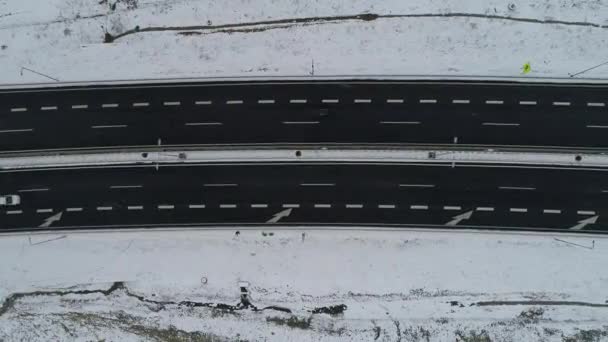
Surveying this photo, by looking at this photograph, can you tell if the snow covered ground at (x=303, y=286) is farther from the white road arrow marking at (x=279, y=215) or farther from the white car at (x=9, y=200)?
the white car at (x=9, y=200)

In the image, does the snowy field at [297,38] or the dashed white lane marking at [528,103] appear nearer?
the dashed white lane marking at [528,103]

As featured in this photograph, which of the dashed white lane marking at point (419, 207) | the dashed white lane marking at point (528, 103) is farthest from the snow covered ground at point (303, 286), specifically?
the dashed white lane marking at point (528, 103)

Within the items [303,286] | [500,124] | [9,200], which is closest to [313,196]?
[303,286]

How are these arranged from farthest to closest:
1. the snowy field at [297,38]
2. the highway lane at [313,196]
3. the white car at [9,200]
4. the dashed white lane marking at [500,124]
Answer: the white car at [9,200], the snowy field at [297,38], the dashed white lane marking at [500,124], the highway lane at [313,196]

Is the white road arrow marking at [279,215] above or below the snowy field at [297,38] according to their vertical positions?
below

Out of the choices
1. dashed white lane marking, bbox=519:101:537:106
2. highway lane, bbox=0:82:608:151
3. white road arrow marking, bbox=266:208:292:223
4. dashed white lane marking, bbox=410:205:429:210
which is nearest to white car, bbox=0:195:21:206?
highway lane, bbox=0:82:608:151

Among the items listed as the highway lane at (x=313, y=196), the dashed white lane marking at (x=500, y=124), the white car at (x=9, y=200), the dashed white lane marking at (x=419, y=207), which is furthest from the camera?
the white car at (x=9, y=200)
